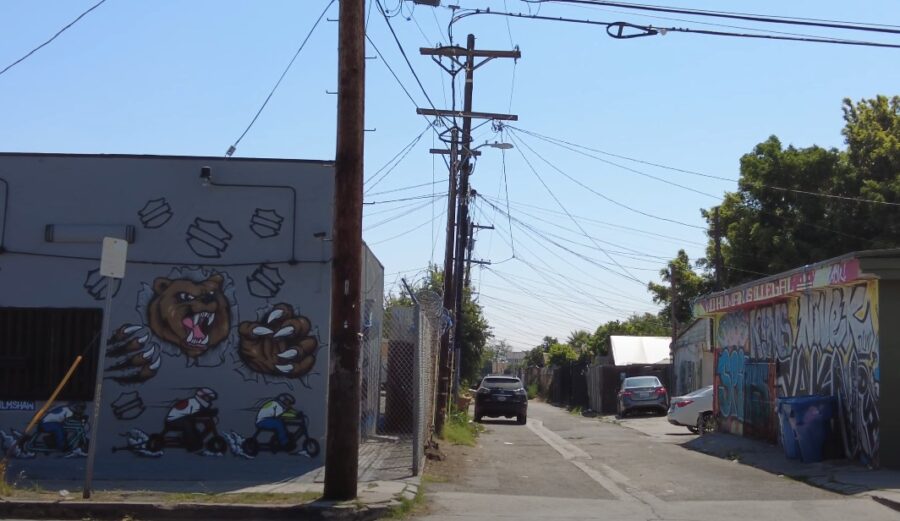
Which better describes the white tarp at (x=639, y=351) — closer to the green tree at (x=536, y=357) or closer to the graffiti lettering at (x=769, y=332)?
the graffiti lettering at (x=769, y=332)

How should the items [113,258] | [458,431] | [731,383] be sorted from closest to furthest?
[113,258], [458,431], [731,383]

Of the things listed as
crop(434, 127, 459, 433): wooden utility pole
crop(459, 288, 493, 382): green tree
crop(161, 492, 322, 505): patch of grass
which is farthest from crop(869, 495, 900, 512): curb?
crop(459, 288, 493, 382): green tree

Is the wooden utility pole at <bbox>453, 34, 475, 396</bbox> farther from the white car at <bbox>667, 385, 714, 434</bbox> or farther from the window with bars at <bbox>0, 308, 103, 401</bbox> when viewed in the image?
the window with bars at <bbox>0, 308, 103, 401</bbox>

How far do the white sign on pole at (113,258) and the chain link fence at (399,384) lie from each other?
5.64 m

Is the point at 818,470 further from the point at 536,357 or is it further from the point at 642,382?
the point at 536,357

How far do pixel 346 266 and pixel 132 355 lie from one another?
464 centimetres

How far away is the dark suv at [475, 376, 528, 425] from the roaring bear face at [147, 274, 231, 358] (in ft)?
62.6

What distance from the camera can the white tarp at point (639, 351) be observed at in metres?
49.1

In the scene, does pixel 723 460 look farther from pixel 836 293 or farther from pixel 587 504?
pixel 587 504

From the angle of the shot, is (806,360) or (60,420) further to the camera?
(806,360)

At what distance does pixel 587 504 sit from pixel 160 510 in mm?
4779

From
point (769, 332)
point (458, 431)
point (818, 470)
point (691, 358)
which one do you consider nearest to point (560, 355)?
point (691, 358)

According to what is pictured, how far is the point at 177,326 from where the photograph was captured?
44.4ft

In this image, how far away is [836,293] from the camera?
52.6ft
